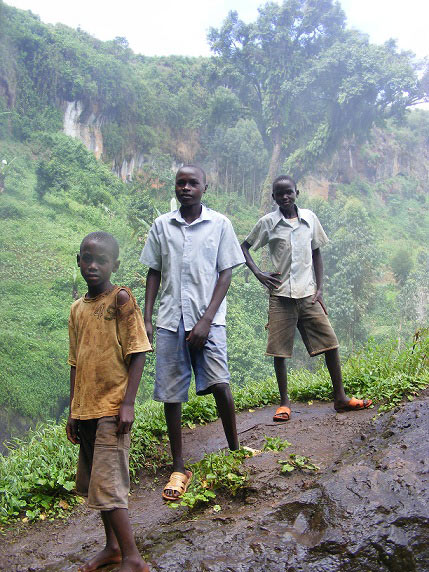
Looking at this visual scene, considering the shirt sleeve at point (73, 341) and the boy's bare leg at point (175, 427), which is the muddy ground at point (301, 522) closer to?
the boy's bare leg at point (175, 427)

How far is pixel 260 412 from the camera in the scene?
4.53 metres

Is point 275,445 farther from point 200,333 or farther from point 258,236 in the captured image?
point 258,236

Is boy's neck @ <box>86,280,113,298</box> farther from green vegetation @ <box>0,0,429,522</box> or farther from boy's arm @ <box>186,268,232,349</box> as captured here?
green vegetation @ <box>0,0,429,522</box>

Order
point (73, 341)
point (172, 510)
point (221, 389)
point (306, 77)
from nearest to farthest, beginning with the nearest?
point (73, 341), point (172, 510), point (221, 389), point (306, 77)

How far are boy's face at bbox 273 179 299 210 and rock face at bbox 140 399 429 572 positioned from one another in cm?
181

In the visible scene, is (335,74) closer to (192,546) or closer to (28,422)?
(28,422)

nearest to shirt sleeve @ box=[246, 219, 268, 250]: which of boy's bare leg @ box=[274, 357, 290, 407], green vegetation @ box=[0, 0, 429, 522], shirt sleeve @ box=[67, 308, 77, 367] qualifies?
boy's bare leg @ box=[274, 357, 290, 407]

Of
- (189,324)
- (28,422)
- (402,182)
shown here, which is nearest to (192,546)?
(189,324)

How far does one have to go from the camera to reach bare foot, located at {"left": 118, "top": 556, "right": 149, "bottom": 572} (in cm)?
188

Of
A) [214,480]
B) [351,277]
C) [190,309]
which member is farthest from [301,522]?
[351,277]

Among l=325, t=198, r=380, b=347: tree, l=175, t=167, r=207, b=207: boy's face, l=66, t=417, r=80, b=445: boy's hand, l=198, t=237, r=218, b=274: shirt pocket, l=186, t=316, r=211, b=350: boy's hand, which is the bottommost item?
l=325, t=198, r=380, b=347: tree

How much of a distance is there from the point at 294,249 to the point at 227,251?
3.27ft

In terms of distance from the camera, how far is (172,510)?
2.66 metres

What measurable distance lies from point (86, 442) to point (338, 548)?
1.04m
